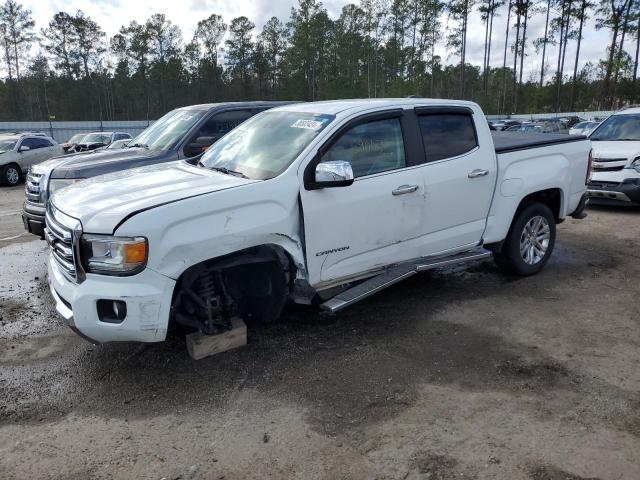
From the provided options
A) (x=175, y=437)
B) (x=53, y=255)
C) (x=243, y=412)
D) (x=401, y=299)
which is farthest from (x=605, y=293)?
(x=53, y=255)

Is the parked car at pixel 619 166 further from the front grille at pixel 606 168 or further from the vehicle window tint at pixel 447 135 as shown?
the vehicle window tint at pixel 447 135

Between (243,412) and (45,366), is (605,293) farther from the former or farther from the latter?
(45,366)

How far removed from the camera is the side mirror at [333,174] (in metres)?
3.83

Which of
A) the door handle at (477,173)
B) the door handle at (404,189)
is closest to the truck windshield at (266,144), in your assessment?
the door handle at (404,189)

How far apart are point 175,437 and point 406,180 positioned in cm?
272

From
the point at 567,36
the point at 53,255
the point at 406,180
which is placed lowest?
the point at 53,255

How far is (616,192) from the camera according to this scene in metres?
9.24

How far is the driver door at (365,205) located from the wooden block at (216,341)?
0.68 meters

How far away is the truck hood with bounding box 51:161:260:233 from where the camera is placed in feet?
11.2

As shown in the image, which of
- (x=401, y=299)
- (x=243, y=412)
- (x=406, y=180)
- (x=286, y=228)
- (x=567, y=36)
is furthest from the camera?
(x=567, y=36)

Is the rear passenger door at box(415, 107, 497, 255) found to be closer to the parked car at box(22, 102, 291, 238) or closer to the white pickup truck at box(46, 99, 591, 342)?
the white pickup truck at box(46, 99, 591, 342)

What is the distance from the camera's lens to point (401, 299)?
5.33m

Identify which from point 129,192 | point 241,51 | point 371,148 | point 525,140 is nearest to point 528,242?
point 525,140

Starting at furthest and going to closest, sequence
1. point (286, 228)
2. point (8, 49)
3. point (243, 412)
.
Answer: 1. point (8, 49)
2. point (286, 228)
3. point (243, 412)
